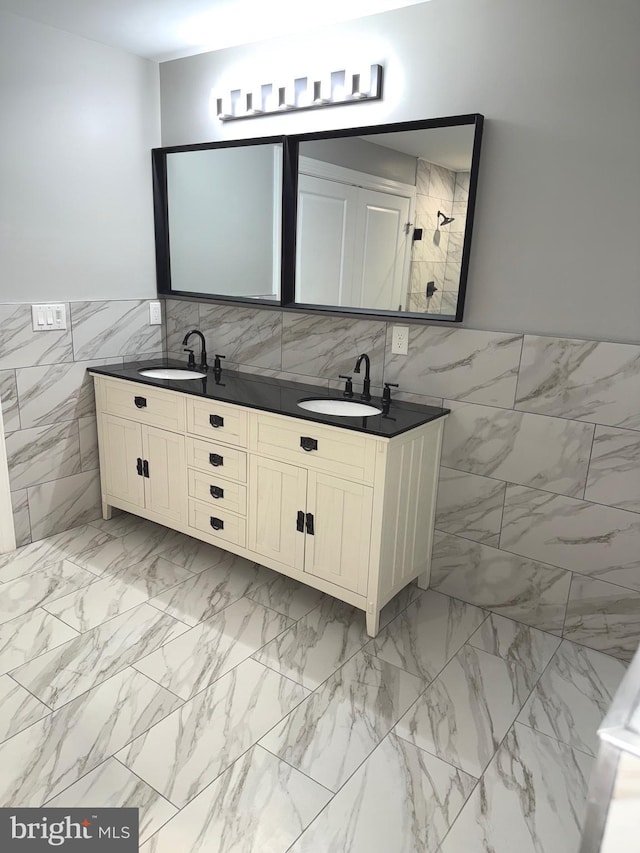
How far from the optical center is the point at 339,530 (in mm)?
2273

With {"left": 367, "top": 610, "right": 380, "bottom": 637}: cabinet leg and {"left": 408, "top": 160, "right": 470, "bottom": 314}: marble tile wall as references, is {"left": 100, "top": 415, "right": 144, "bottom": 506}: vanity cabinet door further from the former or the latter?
{"left": 408, "top": 160, "right": 470, "bottom": 314}: marble tile wall

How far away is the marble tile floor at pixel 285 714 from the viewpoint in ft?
5.06

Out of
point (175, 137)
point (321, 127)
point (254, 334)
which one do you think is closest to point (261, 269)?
point (254, 334)

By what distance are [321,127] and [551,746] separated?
2486 mm

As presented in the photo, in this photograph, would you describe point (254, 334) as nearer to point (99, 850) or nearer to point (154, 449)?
point (154, 449)

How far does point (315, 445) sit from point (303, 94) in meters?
1.53

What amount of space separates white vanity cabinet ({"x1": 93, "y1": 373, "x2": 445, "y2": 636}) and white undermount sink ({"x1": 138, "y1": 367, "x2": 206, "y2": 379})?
192 millimetres

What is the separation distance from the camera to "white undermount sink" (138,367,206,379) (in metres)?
3.03

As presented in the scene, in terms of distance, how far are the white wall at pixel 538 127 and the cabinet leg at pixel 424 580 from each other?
Answer: 1.10m

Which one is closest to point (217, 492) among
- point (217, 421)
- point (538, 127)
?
point (217, 421)

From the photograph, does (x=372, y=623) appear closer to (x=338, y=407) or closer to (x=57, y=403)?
(x=338, y=407)

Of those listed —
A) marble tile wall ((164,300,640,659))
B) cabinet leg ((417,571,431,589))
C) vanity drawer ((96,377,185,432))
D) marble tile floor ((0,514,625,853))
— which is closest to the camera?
marble tile floor ((0,514,625,853))

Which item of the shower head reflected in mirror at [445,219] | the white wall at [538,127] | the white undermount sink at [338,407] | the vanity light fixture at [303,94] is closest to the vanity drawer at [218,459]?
the white undermount sink at [338,407]

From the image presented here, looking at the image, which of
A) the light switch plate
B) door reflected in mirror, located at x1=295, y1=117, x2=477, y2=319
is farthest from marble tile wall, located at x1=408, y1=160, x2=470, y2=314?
the light switch plate
